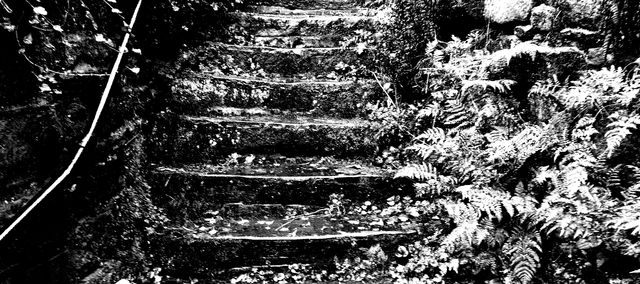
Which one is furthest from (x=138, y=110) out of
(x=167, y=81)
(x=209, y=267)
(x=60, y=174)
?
(x=209, y=267)

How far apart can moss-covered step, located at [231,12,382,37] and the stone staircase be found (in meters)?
0.03

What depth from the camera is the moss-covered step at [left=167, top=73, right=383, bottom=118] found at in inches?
126

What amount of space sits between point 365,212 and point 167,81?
76.1 inches

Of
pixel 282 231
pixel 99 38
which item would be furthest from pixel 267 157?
pixel 99 38

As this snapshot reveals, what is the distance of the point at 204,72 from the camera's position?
3.44m

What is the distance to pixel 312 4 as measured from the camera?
4.62 m

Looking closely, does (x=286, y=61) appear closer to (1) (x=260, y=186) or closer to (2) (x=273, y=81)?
(2) (x=273, y=81)

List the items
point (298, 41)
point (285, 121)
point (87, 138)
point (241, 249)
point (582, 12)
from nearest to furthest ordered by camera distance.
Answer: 1. point (87, 138)
2. point (241, 249)
3. point (582, 12)
4. point (285, 121)
5. point (298, 41)

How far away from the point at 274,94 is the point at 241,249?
1426 millimetres

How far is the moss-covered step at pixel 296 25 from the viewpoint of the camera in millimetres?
3928

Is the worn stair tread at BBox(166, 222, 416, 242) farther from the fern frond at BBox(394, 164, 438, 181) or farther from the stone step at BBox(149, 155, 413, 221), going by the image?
the fern frond at BBox(394, 164, 438, 181)

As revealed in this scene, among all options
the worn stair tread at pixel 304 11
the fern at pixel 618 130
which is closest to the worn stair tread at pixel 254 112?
the worn stair tread at pixel 304 11

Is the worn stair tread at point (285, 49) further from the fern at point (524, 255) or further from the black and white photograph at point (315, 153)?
the fern at point (524, 255)

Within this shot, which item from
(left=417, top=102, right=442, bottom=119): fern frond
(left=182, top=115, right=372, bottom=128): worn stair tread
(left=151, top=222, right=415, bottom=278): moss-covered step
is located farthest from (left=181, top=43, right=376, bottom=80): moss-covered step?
(left=151, top=222, right=415, bottom=278): moss-covered step
